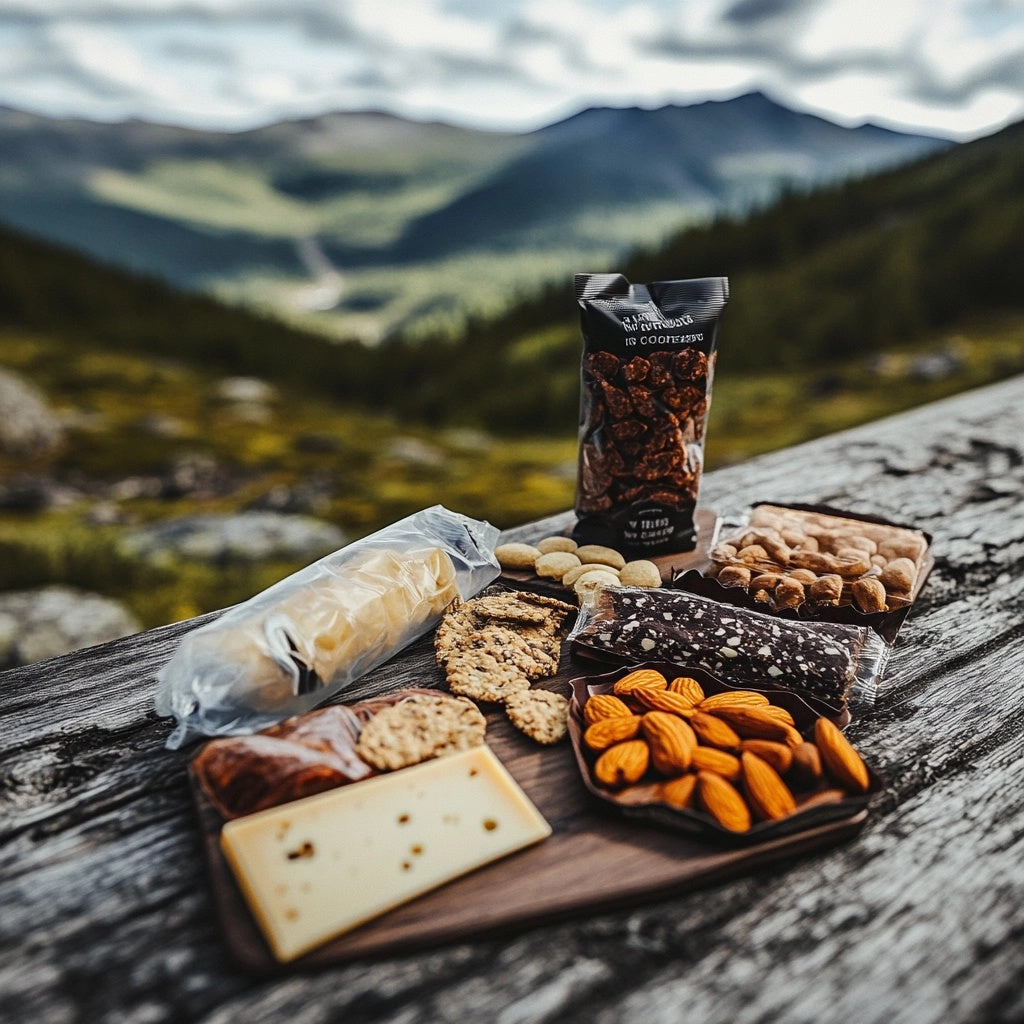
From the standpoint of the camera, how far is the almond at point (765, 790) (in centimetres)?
116

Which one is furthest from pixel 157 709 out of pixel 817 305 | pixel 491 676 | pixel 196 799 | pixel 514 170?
pixel 514 170

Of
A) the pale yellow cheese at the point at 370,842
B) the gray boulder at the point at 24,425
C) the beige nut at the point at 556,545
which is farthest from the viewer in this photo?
the gray boulder at the point at 24,425

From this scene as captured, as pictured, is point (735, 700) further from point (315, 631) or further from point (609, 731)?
point (315, 631)

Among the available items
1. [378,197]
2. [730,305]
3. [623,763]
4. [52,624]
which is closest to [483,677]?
[623,763]

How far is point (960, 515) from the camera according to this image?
246 cm

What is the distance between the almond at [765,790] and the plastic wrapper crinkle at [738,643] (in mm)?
261

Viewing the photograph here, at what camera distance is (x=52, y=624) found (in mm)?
5145

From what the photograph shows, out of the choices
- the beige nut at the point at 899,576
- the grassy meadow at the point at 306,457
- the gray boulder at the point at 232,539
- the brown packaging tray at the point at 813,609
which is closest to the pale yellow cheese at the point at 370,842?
the brown packaging tray at the point at 813,609

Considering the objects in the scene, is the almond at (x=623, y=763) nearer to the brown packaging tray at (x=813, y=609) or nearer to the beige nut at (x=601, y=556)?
the brown packaging tray at (x=813, y=609)

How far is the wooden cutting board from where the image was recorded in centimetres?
99

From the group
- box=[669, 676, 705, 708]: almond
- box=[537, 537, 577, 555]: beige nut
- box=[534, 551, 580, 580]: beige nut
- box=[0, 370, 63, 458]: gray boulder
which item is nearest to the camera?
box=[669, 676, 705, 708]: almond

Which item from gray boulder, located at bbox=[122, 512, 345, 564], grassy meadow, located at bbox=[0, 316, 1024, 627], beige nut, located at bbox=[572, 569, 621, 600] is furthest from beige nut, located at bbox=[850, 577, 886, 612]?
gray boulder, located at bbox=[122, 512, 345, 564]

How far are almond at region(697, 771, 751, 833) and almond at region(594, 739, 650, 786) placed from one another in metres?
0.10

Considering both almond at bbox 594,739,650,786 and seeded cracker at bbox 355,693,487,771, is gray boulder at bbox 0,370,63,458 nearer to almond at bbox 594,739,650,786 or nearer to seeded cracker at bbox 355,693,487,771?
seeded cracker at bbox 355,693,487,771
